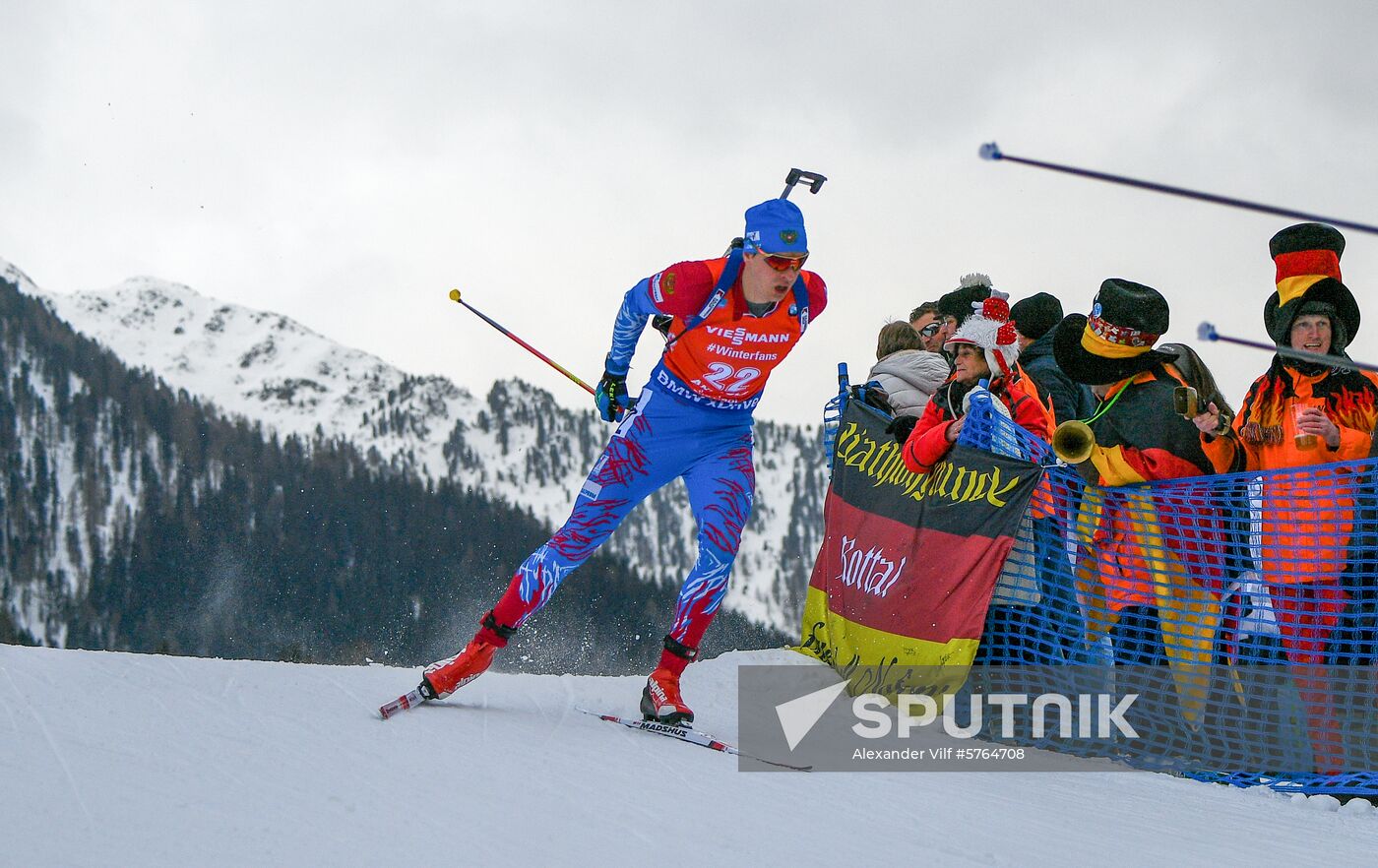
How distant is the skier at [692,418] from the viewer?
3.76m

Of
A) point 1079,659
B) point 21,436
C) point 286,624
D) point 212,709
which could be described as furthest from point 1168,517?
point 21,436

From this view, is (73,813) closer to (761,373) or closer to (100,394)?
(761,373)

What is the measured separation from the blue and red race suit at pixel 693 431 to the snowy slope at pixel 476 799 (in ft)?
1.63

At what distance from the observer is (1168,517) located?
3.80m

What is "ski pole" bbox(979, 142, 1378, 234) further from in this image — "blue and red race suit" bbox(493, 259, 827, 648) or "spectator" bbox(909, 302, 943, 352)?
"spectator" bbox(909, 302, 943, 352)

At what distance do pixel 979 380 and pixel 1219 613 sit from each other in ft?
3.64

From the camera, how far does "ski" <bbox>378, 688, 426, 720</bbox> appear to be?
3.48 metres

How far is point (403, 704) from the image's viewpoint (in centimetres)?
357

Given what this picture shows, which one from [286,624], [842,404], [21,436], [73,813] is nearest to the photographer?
[73,813]

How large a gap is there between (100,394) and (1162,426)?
107 m

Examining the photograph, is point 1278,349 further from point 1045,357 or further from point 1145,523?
point 1045,357

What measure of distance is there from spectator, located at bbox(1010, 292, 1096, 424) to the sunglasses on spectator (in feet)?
3.85

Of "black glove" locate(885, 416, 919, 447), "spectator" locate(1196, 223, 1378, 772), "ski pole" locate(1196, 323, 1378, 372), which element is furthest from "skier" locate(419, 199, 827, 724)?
"ski pole" locate(1196, 323, 1378, 372)

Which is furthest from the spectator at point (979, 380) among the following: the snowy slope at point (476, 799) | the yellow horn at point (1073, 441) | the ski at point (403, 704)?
the ski at point (403, 704)
